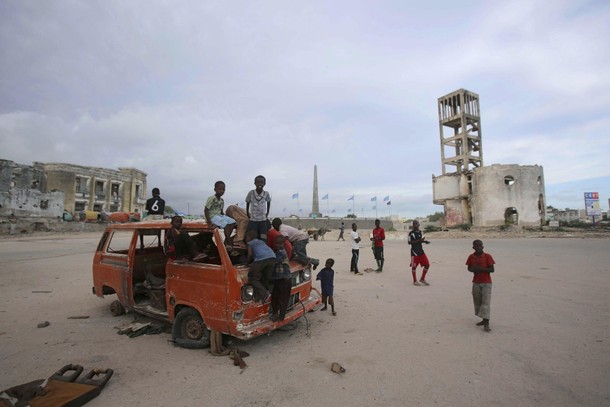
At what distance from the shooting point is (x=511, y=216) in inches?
1332

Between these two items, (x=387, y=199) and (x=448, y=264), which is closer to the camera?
(x=448, y=264)

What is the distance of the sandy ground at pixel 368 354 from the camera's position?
3217 mm

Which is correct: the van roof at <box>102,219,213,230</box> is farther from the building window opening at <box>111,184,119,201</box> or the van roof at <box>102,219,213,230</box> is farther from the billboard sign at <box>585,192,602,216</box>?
the building window opening at <box>111,184,119,201</box>

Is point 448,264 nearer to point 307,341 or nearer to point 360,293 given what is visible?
point 360,293

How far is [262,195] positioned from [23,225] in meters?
36.0

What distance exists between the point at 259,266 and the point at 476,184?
3642 centimetres

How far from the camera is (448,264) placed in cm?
1218

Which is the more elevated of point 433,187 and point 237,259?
point 433,187

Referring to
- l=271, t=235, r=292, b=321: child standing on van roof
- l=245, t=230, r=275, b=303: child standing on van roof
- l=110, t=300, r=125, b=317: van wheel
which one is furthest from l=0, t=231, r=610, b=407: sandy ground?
l=245, t=230, r=275, b=303: child standing on van roof

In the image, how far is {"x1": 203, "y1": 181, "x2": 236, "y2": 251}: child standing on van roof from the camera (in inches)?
174

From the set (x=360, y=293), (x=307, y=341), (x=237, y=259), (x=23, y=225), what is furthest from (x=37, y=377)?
(x=23, y=225)

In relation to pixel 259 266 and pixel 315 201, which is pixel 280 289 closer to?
pixel 259 266

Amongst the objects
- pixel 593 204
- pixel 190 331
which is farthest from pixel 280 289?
pixel 593 204

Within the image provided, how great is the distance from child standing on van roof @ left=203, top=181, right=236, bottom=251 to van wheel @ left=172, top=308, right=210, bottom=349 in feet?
3.59
